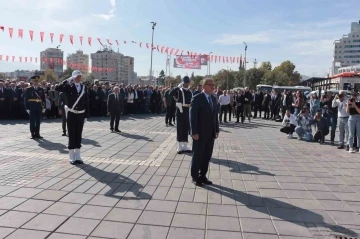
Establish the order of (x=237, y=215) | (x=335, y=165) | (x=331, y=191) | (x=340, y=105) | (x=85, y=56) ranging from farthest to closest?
1. (x=85, y=56)
2. (x=340, y=105)
3. (x=335, y=165)
4. (x=331, y=191)
5. (x=237, y=215)

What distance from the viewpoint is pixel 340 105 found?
10.1 m

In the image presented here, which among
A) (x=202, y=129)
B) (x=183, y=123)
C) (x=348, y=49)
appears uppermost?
(x=348, y=49)

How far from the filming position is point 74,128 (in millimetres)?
7137

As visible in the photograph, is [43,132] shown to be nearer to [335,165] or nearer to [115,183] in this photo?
[115,183]

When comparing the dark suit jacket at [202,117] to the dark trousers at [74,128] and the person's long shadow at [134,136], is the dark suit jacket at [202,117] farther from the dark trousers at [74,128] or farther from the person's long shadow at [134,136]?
the person's long shadow at [134,136]

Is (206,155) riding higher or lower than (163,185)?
higher

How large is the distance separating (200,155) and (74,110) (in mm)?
3084

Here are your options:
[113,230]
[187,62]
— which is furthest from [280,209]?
[187,62]

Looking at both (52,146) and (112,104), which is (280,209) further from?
(112,104)

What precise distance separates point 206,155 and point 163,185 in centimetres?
92

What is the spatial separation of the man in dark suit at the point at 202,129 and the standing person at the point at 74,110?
9.08 ft

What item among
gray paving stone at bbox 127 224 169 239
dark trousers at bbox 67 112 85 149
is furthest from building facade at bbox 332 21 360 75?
gray paving stone at bbox 127 224 169 239

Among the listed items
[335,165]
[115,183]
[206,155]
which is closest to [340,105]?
[335,165]

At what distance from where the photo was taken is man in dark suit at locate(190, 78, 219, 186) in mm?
5707
